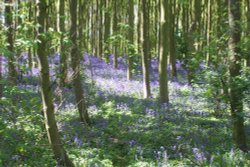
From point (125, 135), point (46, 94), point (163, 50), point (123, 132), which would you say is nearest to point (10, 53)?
point (46, 94)

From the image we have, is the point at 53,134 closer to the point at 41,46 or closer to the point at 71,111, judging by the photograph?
the point at 41,46

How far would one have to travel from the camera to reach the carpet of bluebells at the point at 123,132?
7.19 meters

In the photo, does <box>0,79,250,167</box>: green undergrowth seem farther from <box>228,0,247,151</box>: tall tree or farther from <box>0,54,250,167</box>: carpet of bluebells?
<box>228,0,247,151</box>: tall tree

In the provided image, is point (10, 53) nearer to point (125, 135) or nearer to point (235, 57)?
point (235, 57)

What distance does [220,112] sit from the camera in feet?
40.1

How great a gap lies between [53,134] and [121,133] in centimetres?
432

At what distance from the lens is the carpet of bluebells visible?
719cm

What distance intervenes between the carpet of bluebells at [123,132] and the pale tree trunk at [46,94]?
26 centimetres

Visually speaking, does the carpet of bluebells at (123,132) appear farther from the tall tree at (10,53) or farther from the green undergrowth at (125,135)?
the tall tree at (10,53)

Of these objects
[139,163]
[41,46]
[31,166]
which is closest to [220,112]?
[139,163]

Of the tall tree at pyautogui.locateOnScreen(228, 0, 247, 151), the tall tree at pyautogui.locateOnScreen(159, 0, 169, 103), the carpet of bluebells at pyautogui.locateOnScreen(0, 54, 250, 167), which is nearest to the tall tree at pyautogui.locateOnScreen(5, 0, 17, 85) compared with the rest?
the carpet of bluebells at pyautogui.locateOnScreen(0, 54, 250, 167)

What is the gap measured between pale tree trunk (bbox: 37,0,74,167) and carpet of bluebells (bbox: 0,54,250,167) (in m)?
0.26

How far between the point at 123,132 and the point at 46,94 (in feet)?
15.9

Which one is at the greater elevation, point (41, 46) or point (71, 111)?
point (41, 46)
